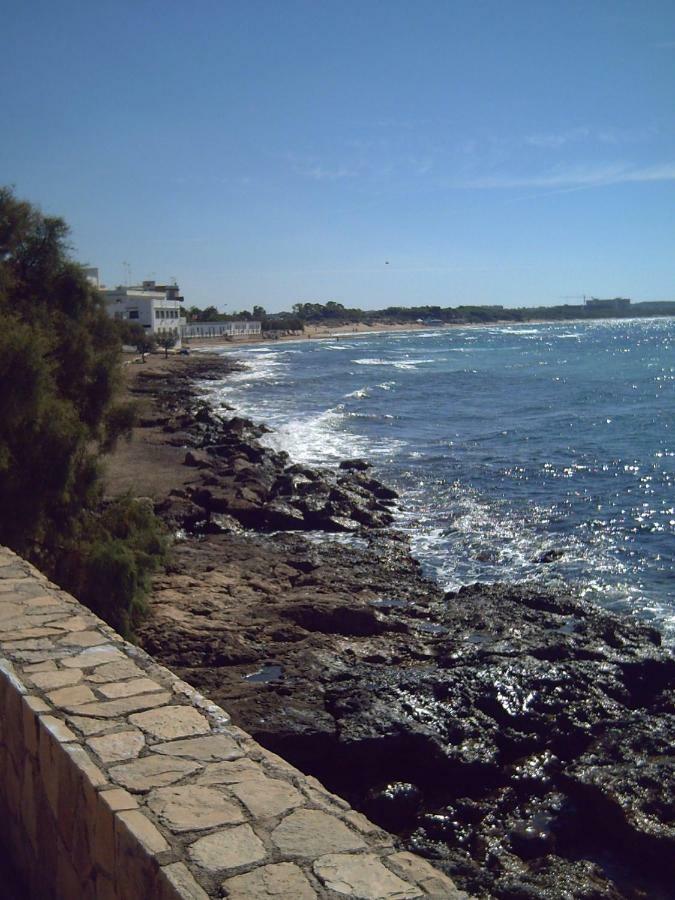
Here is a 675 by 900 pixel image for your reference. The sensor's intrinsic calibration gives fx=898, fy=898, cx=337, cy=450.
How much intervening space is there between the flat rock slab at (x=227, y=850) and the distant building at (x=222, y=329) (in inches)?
4185

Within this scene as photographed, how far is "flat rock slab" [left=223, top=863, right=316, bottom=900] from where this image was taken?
277 centimetres

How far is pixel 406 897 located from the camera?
2.84m

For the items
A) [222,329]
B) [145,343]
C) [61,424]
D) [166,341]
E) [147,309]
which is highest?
[147,309]

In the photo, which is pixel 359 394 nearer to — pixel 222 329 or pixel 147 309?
pixel 147 309

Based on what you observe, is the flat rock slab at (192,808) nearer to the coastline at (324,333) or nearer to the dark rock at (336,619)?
the dark rock at (336,619)

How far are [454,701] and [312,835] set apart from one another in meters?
7.39

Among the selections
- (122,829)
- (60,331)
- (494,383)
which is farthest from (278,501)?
(494,383)

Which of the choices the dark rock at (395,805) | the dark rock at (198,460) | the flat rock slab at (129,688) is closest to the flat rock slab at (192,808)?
the flat rock slab at (129,688)

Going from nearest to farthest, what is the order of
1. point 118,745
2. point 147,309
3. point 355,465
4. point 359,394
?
point 118,745
point 355,465
point 359,394
point 147,309

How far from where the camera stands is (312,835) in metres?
3.12

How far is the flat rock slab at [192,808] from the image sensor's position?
312 centimetres

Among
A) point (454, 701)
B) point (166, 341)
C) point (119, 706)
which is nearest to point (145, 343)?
point (166, 341)

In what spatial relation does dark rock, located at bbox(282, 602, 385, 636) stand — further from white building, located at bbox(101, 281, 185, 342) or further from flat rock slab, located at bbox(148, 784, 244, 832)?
white building, located at bbox(101, 281, 185, 342)

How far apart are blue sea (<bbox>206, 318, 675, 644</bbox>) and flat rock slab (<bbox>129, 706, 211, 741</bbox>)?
11.1 m
